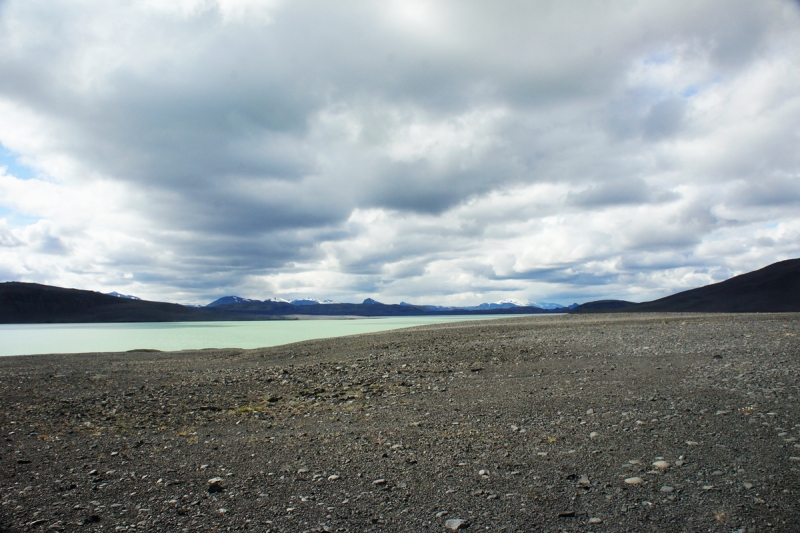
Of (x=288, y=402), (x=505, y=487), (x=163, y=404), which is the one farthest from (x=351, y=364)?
(x=505, y=487)

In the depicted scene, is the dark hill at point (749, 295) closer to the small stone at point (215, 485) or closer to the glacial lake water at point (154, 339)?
the glacial lake water at point (154, 339)

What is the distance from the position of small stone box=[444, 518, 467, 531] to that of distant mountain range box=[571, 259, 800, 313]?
4140 inches

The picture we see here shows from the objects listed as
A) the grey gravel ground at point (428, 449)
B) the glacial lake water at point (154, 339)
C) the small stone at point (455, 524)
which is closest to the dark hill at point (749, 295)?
the glacial lake water at point (154, 339)

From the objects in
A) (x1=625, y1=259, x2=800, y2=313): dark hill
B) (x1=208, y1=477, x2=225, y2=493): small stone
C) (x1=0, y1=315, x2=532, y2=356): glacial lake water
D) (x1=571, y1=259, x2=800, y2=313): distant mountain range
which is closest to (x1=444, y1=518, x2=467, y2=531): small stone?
(x1=208, y1=477, x2=225, y2=493): small stone

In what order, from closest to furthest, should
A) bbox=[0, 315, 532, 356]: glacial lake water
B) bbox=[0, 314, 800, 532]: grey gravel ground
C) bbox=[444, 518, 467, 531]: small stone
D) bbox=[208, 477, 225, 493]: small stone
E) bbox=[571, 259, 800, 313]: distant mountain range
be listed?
bbox=[444, 518, 467, 531]: small stone → bbox=[0, 314, 800, 532]: grey gravel ground → bbox=[208, 477, 225, 493]: small stone → bbox=[0, 315, 532, 356]: glacial lake water → bbox=[571, 259, 800, 313]: distant mountain range

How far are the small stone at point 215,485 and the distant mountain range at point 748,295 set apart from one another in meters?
105

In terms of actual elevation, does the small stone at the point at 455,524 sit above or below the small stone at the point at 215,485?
below

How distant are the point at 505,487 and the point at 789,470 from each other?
3199 mm

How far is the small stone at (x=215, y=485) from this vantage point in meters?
5.75

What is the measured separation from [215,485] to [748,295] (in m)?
141

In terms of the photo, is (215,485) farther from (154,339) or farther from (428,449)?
(154,339)

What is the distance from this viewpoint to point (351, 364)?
16.4m

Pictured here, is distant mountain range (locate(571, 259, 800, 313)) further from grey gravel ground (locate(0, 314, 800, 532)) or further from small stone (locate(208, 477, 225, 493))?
small stone (locate(208, 477, 225, 493))

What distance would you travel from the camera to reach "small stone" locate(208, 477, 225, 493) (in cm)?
575
